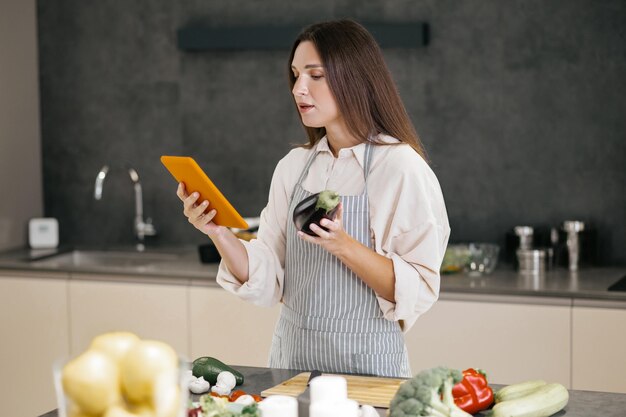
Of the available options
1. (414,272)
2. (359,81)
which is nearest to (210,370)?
(414,272)

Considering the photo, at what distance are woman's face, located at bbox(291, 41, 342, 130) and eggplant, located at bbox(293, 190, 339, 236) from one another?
1.01 feet

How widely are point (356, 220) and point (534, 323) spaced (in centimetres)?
129

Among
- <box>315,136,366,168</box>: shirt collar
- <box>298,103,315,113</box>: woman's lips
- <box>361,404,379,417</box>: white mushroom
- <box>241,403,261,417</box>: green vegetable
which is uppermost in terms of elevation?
<box>298,103,315,113</box>: woman's lips

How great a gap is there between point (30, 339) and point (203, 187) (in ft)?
7.47

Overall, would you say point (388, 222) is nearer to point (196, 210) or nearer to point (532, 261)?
point (196, 210)

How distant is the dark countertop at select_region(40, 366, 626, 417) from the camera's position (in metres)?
1.98

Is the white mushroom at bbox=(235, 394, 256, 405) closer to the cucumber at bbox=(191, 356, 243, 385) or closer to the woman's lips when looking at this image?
the cucumber at bbox=(191, 356, 243, 385)

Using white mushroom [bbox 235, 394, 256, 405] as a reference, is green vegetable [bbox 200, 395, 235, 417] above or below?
above

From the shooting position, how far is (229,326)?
390 centimetres

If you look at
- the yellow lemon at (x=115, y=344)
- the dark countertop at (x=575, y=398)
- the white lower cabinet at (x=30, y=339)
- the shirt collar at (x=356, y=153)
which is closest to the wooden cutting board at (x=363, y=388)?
the dark countertop at (x=575, y=398)

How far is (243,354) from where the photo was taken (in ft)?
12.8

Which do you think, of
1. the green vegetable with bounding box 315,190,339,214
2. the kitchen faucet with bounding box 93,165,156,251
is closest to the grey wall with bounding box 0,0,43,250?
the kitchen faucet with bounding box 93,165,156,251

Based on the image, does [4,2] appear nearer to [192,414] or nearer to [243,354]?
[243,354]

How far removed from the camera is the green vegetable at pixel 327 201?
2.16 meters
